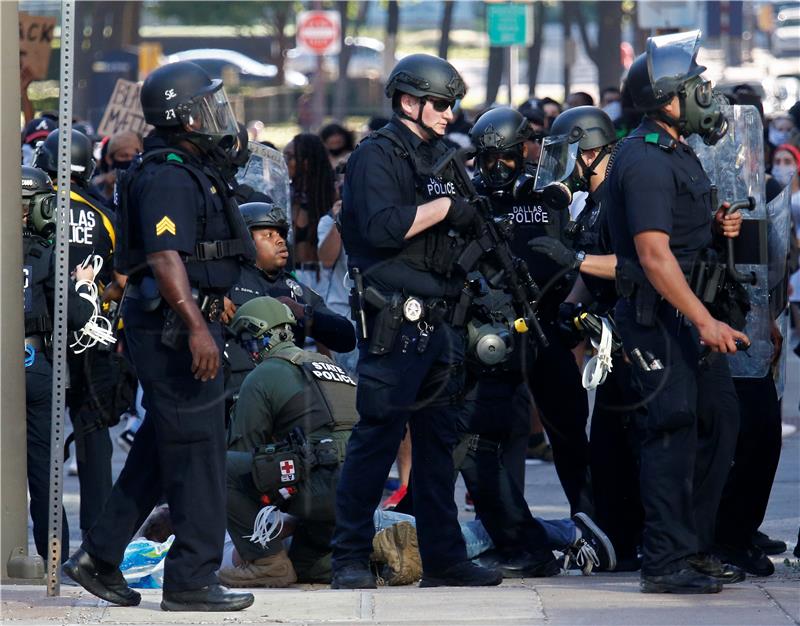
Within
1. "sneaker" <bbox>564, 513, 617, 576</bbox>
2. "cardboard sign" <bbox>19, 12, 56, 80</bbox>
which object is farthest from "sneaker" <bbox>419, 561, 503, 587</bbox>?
"cardboard sign" <bbox>19, 12, 56, 80</bbox>

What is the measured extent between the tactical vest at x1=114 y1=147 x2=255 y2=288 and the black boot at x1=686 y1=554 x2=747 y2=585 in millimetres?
2053

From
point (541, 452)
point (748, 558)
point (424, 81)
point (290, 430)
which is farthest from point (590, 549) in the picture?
point (541, 452)

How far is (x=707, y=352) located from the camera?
5.73 m

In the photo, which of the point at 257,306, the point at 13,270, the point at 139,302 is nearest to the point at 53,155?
the point at 257,306

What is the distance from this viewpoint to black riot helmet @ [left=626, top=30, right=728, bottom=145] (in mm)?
5711

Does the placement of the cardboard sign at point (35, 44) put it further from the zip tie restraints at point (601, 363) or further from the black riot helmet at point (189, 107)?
the zip tie restraints at point (601, 363)

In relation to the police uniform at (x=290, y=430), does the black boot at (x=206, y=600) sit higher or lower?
lower

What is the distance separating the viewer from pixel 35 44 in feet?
43.4

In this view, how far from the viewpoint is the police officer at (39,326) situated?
652 centimetres

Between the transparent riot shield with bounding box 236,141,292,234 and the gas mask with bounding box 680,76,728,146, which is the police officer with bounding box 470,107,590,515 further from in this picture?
the transparent riot shield with bounding box 236,141,292,234

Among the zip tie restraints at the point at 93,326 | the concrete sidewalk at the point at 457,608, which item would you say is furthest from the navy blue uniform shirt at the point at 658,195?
the zip tie restraints at the point at 93,326

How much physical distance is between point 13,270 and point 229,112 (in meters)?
1.00

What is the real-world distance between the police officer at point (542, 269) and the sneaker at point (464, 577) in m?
1.13

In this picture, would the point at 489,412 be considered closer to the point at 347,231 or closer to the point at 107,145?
the point at 347,231
